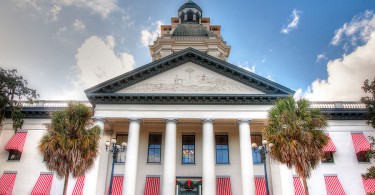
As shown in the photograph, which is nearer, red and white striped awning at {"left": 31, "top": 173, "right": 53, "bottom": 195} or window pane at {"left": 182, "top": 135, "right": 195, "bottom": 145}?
red and white striped awning at {"left": 31, "top": 173, "right": 53, "bottom": 195}

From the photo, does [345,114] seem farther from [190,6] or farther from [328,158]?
[190,6]

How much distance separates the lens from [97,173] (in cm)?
2291

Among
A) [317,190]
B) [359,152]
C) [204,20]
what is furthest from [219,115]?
[204,20]

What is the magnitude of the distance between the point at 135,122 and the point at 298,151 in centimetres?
1241

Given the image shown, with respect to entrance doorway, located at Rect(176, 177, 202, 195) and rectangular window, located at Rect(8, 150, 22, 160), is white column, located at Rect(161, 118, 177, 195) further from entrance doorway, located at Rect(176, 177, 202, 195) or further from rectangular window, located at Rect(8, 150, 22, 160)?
rectangular window, located at Rect(8, 150, 22, 160)

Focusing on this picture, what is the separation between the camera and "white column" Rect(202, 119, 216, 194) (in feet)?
73.6


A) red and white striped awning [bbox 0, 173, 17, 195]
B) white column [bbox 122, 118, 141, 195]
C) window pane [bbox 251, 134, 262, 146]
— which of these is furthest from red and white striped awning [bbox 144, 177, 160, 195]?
red and white striped awning [bbox 0, 173, 17, 195]

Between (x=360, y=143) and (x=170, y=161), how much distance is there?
1646 cm

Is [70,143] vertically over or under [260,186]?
over

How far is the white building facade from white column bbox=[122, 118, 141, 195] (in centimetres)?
8

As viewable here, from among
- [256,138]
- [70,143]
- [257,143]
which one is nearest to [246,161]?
[257,143]

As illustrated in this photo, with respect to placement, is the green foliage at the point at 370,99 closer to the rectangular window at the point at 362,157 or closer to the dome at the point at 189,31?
the rectangular window at the point at 362,157

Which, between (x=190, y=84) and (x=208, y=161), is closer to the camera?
(x=208, y=161)

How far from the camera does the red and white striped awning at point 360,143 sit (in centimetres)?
2653
